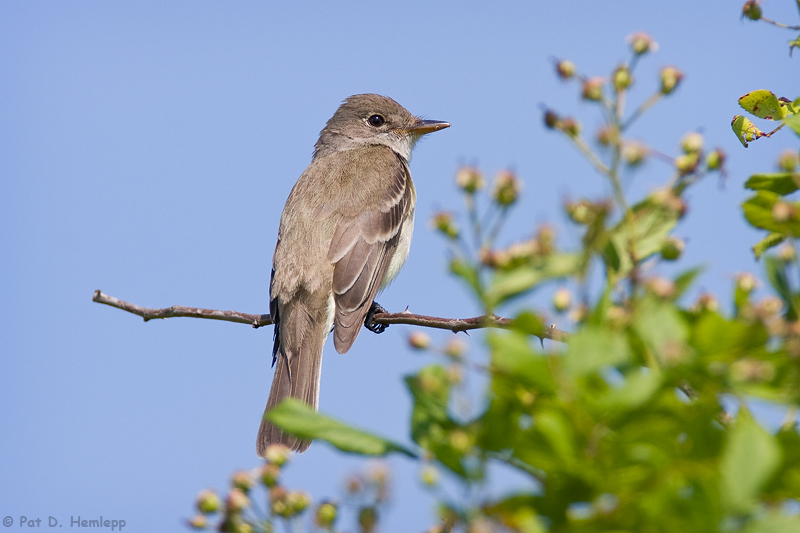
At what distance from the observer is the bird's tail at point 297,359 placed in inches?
255

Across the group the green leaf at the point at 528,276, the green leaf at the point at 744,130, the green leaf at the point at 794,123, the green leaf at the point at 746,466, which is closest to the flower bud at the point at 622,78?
the green leaf at the point at 794,123

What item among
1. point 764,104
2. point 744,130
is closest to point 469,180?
point 764,104

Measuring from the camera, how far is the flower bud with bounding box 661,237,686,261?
1.62 metres

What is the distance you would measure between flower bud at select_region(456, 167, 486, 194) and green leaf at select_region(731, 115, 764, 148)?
2.27m

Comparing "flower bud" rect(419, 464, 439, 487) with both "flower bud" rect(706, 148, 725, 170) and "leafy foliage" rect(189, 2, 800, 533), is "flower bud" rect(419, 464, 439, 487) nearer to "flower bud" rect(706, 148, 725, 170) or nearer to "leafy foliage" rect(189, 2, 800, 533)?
"leafy foliage" rect(189, 2, 800, 533)

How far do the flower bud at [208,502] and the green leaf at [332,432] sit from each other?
49 centimetres

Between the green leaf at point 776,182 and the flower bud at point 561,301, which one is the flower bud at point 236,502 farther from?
the green leaf at point 776,182

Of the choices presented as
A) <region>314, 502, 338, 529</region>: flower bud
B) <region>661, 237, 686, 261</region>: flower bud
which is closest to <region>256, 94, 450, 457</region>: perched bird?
<region>314, 502, 338, 529</region>: flower bud

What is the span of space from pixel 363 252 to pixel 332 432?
5618 mm

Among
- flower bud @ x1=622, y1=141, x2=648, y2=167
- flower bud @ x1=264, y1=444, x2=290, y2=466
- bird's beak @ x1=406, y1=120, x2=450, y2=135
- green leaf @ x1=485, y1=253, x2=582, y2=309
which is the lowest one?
flower bud @ x1=264, y1=444, x2=290, y2=466

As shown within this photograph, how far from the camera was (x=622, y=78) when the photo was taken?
1857 mm

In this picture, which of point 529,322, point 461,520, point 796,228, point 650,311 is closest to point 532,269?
point 529,322

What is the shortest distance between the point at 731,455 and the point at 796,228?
77cm

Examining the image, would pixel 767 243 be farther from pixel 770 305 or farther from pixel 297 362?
pixel 297 362
